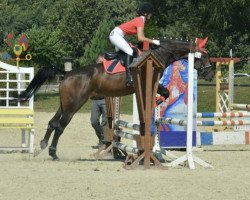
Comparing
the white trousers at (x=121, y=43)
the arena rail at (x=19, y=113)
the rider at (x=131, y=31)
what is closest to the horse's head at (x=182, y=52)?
the rider at (x=131, y=31)

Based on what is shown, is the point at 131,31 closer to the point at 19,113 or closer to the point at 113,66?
the point at 113,66

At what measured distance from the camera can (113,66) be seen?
11.3m

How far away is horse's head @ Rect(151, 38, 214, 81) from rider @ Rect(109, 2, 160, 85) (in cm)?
A: 18

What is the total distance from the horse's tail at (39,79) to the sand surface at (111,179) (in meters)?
1.02

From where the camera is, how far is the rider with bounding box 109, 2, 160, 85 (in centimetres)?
1074

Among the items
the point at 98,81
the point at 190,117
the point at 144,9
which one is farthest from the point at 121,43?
the point at 190,117

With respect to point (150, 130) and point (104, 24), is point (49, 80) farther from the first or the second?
point (104, 24)

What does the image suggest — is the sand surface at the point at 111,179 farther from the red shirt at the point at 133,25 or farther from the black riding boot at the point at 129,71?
the red shirt at the point at 133,25

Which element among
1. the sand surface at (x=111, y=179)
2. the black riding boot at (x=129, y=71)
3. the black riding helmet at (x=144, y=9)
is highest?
the black riding helmet at (x=144, y=9)

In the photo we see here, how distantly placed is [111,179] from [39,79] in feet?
11.7

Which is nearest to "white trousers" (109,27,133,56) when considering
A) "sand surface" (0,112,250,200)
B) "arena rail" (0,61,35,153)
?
"sand surface" (0,112,250,200)

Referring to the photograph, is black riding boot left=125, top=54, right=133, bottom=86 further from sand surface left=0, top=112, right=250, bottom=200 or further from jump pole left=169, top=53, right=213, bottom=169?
sand surface left=0, top=112, right=250, bottom=200

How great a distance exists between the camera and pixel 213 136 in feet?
46.2

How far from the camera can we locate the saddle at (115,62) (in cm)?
1123
